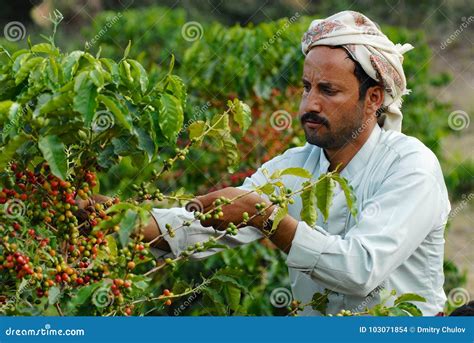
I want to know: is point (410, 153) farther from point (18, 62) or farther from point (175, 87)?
point (18, 62)

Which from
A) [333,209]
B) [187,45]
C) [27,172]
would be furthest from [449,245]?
[27,172]

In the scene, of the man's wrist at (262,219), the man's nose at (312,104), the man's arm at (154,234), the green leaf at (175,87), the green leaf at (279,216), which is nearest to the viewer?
the green leaf at (175,87)

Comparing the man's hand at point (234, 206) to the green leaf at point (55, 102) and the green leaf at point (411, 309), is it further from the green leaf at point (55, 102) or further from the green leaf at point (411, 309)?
the green leaf at point (55, 102)

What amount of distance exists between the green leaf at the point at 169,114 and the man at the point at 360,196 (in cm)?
44

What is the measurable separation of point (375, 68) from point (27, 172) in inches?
51.7

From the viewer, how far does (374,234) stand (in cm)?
323

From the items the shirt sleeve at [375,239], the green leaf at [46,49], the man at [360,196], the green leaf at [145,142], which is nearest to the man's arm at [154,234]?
the man at [360,196]

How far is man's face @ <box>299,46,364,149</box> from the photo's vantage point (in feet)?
11.3

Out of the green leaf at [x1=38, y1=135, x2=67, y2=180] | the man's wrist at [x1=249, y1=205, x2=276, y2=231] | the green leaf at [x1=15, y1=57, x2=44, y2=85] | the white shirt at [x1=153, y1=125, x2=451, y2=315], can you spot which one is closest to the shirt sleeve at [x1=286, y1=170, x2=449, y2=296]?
the white shirt at [x1=153, y1=125, x2=451, y2=315]

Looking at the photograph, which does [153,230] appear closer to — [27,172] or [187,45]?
[27,172]

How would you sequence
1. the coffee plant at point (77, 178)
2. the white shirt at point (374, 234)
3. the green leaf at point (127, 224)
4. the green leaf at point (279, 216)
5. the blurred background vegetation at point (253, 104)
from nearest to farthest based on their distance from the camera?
the green leaf at point (127, 224) → the coffee plant at point (77, 178) → the green leaf at point (279, 216) → the white shirt at point (374, 234) → the blurred background vegetation at point (253, 104)

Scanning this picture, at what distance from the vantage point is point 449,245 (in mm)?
9031

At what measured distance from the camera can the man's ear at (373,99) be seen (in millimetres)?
3586

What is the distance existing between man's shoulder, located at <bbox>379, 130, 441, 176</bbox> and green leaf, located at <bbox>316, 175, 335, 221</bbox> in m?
0.52
